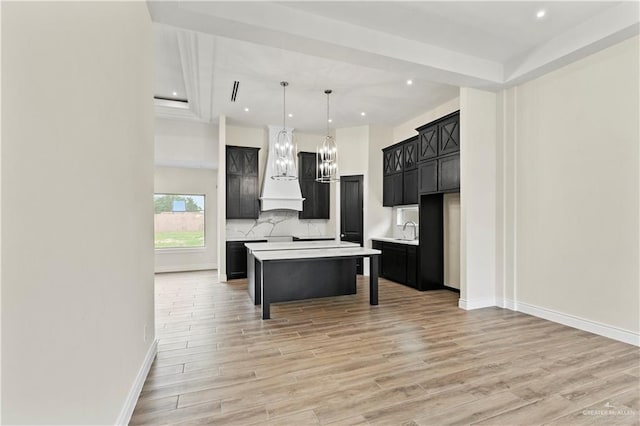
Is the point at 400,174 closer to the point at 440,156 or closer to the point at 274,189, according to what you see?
the point at 440,156

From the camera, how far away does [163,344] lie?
3.16 meters

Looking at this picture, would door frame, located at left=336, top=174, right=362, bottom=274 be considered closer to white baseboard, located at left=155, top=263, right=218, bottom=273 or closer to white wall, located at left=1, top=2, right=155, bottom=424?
white baseboard, located at left=155, top=263, right=218, bottom=273

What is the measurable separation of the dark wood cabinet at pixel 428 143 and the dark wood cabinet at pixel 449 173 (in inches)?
10.2

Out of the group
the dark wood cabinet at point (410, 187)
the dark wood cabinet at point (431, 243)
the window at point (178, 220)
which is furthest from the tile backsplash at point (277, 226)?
the dark wood cabinet at point (431, 243)

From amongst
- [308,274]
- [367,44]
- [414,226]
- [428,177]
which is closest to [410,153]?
[428,177]

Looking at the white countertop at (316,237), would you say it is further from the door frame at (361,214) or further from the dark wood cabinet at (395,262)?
the dark wood cabinet at (395,262)

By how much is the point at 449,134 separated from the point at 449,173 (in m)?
0.61

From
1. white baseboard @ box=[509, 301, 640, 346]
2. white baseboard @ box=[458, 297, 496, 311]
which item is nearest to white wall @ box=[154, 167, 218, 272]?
white baseboard @ box=[458, 297, 496, 311]

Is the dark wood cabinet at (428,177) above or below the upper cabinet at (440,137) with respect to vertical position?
below

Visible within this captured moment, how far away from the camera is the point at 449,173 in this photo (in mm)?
4836

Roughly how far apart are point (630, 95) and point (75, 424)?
507cm

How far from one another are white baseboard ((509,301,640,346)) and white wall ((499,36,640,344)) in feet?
0.04

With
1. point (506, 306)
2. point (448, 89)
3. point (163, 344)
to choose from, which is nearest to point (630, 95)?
point (448, 89)

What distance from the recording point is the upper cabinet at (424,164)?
4.75 m
